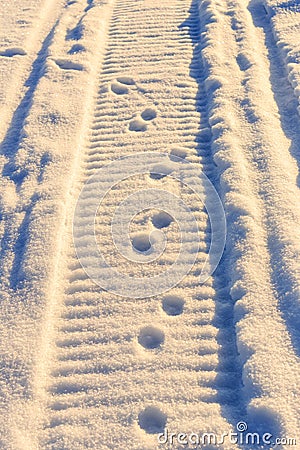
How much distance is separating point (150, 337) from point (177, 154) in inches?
41.6

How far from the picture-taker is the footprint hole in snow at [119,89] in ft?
10.2

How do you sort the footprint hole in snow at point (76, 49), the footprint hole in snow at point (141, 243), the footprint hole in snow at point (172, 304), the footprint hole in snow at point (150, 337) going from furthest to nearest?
the footprint hole in snow at point (76, 49) < the footprint hole in snow at point (141, 243) < the footprint hole in snow at point (172, 304) < the footprint hole in snow at point (150, 337)

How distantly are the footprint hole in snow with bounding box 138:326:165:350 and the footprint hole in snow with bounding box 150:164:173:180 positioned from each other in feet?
2.82

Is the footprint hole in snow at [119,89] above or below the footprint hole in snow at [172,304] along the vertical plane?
above

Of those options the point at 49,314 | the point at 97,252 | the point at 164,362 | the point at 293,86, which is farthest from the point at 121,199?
the point at 293,86

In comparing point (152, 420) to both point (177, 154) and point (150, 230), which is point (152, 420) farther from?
point (177, 154)

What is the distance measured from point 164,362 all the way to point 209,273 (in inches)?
17.9

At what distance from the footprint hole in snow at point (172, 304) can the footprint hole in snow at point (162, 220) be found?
1.31 feet

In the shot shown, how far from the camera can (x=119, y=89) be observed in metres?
3.13

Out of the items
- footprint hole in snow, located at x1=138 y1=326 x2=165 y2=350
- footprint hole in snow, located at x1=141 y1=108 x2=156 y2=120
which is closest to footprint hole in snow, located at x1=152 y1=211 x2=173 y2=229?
footprint hole in snow, located at x1=138 y1=326 x2=165 y2=350

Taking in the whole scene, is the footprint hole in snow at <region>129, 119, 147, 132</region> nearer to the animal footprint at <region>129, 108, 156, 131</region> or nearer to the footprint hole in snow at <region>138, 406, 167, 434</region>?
the animal footprint at <region>129, 108, 156, 131</region>

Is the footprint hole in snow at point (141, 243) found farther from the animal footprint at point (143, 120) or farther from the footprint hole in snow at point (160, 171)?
the animal footprint at point (143, 120)

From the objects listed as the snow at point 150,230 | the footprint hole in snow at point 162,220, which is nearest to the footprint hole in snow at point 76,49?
the snow at point 150,230

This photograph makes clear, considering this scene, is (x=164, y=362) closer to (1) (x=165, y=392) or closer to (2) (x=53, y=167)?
(1) (x=165, y=392)
